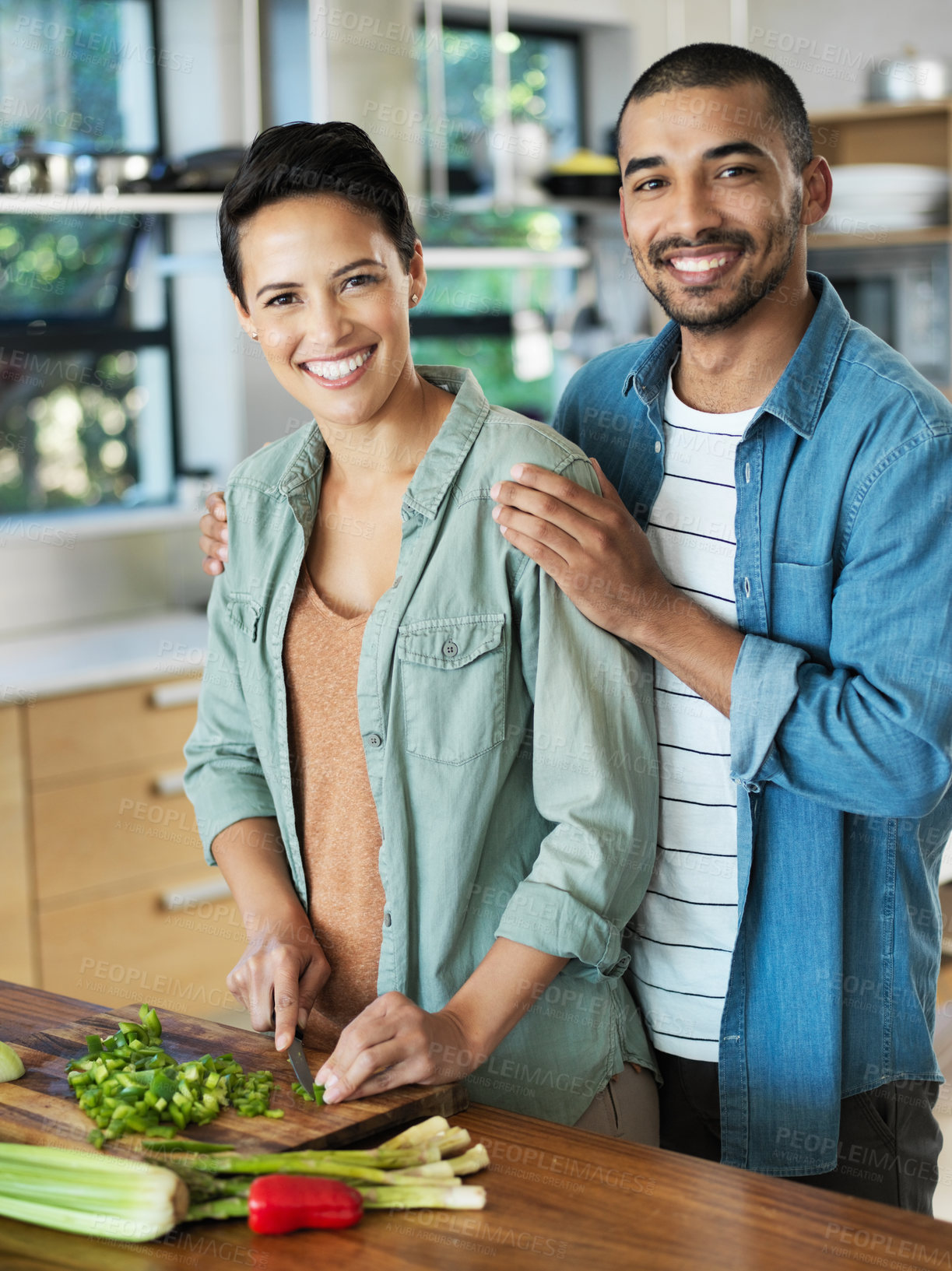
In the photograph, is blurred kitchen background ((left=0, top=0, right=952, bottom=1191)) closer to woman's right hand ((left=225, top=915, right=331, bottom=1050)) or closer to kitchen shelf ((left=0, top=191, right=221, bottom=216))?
kitchen shelf ((left=0, top=191, right=221, bottom=216))

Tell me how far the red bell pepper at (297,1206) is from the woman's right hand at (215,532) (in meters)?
0.80

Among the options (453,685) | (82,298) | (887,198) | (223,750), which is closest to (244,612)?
(223,750)

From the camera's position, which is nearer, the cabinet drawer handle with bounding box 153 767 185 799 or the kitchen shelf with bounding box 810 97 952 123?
the cabinet drawer handle with bounding box 153 767 185 799

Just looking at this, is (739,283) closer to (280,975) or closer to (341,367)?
(341,367)

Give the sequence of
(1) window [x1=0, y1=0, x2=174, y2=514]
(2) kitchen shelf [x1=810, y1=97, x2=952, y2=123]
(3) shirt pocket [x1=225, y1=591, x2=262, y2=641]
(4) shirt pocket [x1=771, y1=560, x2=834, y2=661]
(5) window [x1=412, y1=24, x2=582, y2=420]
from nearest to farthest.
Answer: (4) shirt pocket [x1=771, y1=560, x2=834, y2=661], (3) shirt pocket [x1=225, y1=591, x2=262, y2=641], (1) window [x1=0, y1=0, x2=174, y2=514], (2) kitchen shelf [x1=810, y1=97, x2=952, y2=123], (5) window [x1=412, y1=24, x2=582, y2=420]

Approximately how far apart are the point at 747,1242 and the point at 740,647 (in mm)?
567

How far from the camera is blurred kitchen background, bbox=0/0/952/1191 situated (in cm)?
322

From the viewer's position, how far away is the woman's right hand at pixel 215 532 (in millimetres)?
1744

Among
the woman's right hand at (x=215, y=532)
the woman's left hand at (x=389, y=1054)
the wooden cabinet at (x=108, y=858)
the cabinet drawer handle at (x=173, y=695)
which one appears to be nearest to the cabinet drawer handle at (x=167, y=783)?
the wooden cabinet at (x=108, y=858)

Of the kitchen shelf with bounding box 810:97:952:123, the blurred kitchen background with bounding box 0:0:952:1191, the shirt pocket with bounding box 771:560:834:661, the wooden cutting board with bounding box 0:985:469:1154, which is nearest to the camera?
the wooden cutting board with bounding box 0:985:469:1154

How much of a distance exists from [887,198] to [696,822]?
293 centimetres

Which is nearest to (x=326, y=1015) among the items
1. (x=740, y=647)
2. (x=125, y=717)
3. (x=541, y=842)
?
(x=541, y=842)

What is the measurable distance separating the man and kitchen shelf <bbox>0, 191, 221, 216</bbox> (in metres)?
2.16

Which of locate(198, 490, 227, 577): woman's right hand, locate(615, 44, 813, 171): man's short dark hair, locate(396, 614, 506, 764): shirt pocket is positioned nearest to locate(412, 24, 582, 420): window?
locate(198, 490, 227, 577): woman's right hand
